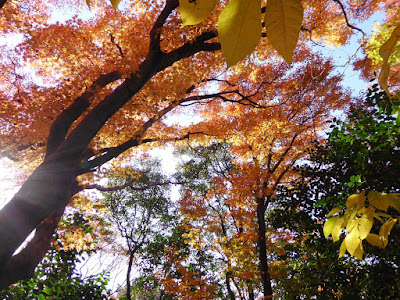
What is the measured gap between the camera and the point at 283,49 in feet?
1.12

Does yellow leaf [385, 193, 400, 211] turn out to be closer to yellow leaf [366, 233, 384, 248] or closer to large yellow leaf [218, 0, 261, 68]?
yellow leaf [366, 233, 384, 248]

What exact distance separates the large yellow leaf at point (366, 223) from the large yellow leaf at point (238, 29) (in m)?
0.72

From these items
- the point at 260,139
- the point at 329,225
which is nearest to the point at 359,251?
the point at 329,225

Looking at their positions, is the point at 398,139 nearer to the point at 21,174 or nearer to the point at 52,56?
the point at 52,56

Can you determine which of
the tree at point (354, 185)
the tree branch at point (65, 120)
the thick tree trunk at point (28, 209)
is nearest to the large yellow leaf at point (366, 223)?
the tree at point (354, 185)

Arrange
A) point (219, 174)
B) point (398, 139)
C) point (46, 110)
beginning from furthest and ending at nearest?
1. point (219, 174)
2. point (46, 110)
3. point (398, 139)

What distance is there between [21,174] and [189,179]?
8671mm

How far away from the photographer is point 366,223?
2.50ft

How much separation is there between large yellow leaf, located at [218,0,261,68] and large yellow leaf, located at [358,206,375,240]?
0.72 metres

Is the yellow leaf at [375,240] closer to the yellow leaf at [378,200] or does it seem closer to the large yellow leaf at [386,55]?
the yellow leaf at [378,200]

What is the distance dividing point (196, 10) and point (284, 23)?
0.43 ft

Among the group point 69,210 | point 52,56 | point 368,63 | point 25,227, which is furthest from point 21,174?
point 368,63

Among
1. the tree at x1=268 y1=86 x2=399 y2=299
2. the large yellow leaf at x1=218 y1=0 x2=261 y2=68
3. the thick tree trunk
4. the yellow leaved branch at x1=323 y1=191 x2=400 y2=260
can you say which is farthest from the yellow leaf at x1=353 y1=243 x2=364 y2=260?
the thick tree trunk

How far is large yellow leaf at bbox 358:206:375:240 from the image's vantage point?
75cm
